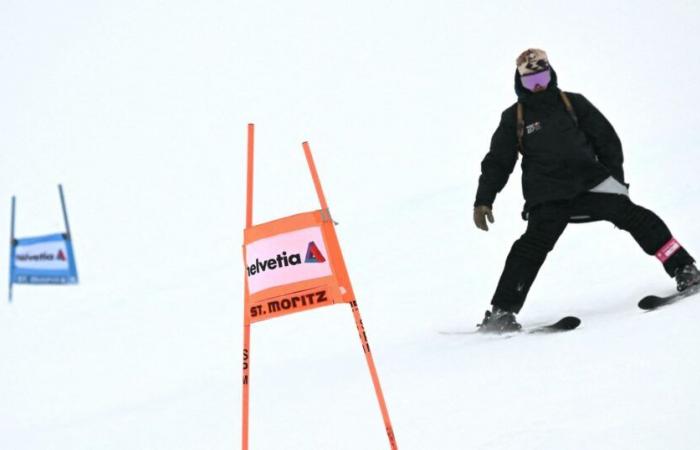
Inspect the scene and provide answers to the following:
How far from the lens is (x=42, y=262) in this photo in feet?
45.9

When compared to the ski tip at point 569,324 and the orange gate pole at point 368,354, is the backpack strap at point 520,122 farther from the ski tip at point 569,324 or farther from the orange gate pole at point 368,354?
the orange gate pole at point 368,354

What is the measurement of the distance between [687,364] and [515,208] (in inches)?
352

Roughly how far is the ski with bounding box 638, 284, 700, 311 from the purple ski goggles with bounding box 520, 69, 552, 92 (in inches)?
54.0

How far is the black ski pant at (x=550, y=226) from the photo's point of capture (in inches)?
205

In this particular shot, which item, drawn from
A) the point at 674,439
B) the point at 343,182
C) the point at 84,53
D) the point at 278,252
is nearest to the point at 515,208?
the point at 278,252

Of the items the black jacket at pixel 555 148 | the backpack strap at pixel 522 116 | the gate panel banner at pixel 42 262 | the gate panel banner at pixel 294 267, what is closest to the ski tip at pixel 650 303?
the black jacket at pixel 555 148

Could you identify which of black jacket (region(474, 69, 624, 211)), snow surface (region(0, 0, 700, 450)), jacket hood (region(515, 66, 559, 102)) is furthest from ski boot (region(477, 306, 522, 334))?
jacket hood (region(515, 66, 559, 102))

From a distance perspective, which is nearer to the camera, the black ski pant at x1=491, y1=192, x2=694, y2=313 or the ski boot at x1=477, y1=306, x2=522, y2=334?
the black ski pant at x1=491, y1=192, x2=694, y2=313

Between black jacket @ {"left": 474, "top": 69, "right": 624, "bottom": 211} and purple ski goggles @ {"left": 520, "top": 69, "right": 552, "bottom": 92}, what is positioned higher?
purple ski goggles @ {"left": 520, "top": 69, "right": 552, "bottom": 92}

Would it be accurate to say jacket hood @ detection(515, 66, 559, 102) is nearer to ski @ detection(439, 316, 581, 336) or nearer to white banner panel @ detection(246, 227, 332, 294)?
ski @ detection(439, 316, 581, 336)

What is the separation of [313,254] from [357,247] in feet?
27.6

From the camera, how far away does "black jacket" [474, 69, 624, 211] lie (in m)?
5.25

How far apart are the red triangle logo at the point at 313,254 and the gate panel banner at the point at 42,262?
35.7 ft

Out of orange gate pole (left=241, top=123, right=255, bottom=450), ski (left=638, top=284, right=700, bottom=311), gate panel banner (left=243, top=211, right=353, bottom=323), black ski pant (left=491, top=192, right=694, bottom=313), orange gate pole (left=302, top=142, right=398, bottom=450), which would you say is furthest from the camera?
black ski pant (left=491, top=192, right=694, bottom=313)
